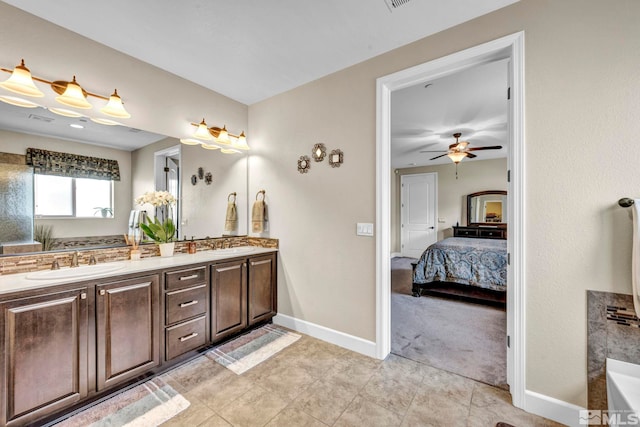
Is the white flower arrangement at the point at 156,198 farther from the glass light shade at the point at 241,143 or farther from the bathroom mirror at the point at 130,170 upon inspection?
the glass light shade at the point at 241,143

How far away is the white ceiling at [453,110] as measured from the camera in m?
2.77

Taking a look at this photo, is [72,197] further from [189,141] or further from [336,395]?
[336,395]

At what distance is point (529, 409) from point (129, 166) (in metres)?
3.54

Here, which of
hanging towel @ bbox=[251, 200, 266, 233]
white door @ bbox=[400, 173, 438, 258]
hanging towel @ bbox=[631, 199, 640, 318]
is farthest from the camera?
white door @ bbox=[400, 173, 438, 258]

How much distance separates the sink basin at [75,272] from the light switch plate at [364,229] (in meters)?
1.89

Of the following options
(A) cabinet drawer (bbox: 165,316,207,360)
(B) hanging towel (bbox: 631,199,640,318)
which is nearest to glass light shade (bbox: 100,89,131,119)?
(A) cabinet drawer (bbox: 165,316,207,360)

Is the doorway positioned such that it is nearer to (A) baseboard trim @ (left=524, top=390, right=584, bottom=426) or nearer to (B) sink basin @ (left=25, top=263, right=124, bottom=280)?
(A) baseboard trim @ (left=524, top=390, right=584, bottom=426)

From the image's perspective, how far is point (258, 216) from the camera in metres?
3.06

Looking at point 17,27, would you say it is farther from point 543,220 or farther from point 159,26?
point 543,220

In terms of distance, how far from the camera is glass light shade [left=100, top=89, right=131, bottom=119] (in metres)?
2.07

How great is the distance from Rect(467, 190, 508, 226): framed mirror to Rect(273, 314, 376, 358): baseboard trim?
18.1 feet

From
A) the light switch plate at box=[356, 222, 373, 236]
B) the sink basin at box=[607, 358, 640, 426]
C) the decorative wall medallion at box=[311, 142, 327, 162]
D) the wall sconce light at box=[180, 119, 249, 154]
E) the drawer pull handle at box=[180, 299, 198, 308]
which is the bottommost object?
the sink basin at box=[607, 358, 640, 426]

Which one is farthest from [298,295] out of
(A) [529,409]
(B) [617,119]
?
(B) [617,119]

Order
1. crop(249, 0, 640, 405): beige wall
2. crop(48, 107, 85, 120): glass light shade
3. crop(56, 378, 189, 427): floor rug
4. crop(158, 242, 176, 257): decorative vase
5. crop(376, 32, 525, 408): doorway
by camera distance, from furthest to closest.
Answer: crop(158, 242, 176, 257): decorative vase < crop(48, 107, 85, 120): glass light shade < crop(376, 32, 525, 408): doorway < crop(56, 378, 189, 427): floor rug < crop(249, 0, 640, 405): beige wall
